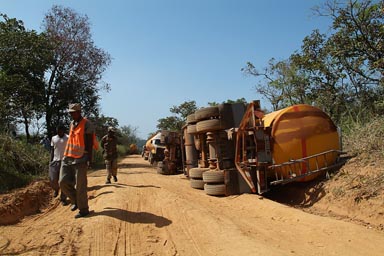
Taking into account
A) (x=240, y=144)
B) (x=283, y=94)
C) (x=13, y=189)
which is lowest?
(x=13, y=189)

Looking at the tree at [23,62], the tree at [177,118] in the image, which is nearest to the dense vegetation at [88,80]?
the tree at [23,62]

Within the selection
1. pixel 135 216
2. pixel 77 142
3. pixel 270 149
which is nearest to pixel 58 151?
pixel 77 142

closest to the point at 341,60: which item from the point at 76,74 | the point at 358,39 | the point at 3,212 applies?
the point at 358,39

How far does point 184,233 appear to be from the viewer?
18.5 feet

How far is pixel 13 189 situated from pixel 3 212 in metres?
2.52

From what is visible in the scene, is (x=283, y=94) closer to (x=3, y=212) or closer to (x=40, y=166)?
(x=40, y=166)

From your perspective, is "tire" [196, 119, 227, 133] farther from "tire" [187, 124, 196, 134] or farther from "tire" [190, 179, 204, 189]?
"tire" [190, 179, 204, 189]

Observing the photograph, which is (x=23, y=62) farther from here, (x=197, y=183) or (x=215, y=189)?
(x=215, y=189)

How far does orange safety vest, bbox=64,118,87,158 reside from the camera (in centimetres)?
627

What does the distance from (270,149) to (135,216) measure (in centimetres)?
364

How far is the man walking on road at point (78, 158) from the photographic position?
6266 mm

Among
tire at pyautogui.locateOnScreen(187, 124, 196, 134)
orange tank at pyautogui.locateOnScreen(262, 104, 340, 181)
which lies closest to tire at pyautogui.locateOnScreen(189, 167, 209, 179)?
tire at pyautogui.locateOnScreen(187, 124, 196, 134)

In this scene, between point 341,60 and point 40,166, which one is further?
point 341,60

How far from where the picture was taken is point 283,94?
2223cm
